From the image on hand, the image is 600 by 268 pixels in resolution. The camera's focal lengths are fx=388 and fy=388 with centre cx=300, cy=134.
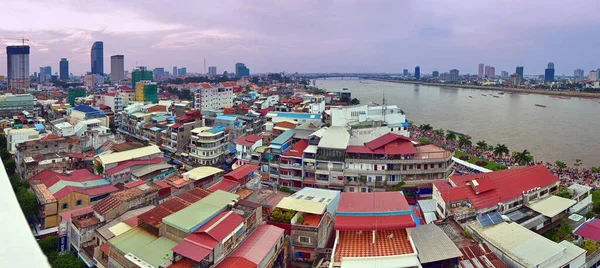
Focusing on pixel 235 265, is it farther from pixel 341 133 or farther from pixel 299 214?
pixel 341 133

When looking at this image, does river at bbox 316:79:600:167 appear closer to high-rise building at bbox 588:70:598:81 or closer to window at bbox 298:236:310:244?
window at bbox 298:236:310:244

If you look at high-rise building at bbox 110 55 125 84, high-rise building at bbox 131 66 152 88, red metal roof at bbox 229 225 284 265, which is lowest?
red metal roof at bbox 229 225 284 265

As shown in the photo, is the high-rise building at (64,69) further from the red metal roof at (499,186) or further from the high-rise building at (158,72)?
the red metal roof at (499,186)

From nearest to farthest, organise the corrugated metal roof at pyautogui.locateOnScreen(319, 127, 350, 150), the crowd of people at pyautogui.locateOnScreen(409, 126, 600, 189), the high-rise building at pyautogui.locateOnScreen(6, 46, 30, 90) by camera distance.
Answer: the corrugated metal roof at pyautogui.locateOnScreen(319, 127, 350, 150)
the crowd of people at pyautogui.locateOnScreen(409, 126, 600, 189)
the high-rise building at pyautogui.locateOnScreen(6, 46, 30, 90)

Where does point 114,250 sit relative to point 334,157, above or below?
below

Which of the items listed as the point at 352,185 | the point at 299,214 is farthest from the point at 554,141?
the point at 299,214

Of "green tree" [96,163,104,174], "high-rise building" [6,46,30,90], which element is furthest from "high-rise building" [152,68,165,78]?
"green tree" [96,163,104,174]

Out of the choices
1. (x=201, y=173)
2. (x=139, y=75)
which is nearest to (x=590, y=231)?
(x=201, y=173)
